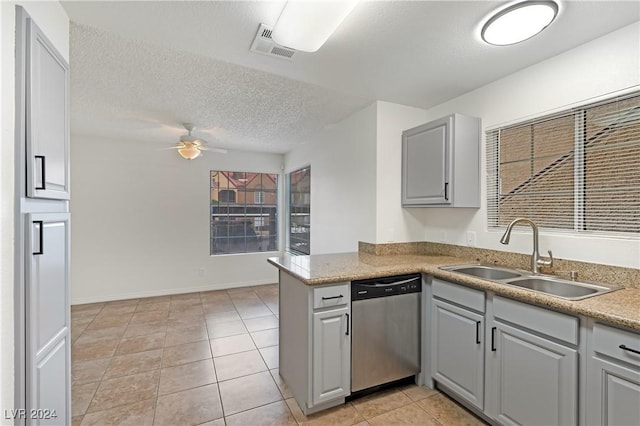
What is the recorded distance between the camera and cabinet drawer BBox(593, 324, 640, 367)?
1216 mm

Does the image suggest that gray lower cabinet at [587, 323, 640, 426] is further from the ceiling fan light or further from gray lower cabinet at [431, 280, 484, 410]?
the ceiling fan light

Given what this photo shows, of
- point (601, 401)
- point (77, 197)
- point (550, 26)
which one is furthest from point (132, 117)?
point (601, 401)

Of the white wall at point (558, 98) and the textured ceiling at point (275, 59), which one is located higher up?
the textured ceiling at point (275, 59)

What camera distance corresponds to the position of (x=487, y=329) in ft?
5.96

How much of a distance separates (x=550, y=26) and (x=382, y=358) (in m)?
2.38

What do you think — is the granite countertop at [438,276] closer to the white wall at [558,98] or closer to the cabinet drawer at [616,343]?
the cabinet drawer at [616,343]

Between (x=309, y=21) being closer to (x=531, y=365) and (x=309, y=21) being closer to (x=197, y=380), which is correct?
(x=531, y=365)

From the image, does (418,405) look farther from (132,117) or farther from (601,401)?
(132,117)

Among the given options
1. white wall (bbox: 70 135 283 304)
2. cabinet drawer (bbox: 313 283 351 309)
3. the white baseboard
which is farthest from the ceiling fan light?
cabinet drawer (bbox: 313 283 351 309)

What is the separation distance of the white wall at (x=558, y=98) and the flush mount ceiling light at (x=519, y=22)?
→ 0.51 m

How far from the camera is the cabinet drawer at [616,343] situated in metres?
1.22

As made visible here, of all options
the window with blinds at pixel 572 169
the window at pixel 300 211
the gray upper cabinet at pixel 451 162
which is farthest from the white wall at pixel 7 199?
the window at pixel 300 211

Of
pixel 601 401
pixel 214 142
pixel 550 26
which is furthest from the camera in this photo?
pixel 214 142

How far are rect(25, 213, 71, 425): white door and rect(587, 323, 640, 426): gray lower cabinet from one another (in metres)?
2.41
